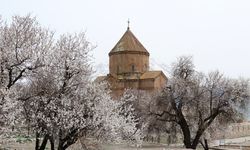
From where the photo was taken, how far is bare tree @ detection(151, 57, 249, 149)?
36656 mm

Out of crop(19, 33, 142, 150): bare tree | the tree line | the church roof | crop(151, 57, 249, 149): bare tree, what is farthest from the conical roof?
crop(19, 33, 142, 150): bare tree

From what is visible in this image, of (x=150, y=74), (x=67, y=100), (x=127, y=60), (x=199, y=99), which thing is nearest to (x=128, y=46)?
(x=127, y=60)

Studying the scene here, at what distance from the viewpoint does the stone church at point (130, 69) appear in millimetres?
71750

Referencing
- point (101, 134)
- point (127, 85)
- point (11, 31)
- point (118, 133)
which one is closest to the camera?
point (11, 31)

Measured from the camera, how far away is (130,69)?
73.4m

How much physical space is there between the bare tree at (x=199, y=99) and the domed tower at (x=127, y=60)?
1367 inches

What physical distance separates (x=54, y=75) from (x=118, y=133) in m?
5.23

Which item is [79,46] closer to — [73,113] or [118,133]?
[73,113]

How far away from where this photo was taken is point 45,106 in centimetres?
2119

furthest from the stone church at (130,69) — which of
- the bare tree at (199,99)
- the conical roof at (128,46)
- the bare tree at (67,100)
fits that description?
the bare tree at (67,100)

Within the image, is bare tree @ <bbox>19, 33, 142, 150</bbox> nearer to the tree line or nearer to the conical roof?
the tree line

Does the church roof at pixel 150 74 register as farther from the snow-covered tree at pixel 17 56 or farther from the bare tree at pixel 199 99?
the snow-covered tree at pixel 17 56

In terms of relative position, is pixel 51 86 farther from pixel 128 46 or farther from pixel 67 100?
pixel 128 46

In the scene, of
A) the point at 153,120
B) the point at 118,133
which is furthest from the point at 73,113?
the point at 153,120
